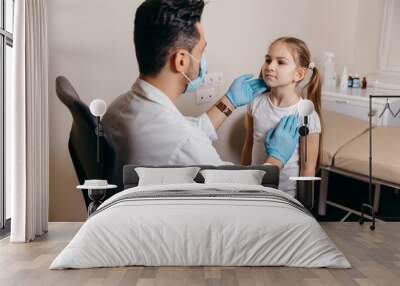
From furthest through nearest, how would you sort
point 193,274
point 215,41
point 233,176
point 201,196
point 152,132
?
point 215,41 < point 152,132 < point 233,176 < point 201,196 < point 193,274

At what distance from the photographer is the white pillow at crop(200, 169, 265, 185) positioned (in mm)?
5062

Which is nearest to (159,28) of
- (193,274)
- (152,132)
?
(152,132)

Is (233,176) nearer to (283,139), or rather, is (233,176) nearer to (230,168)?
(230,168)

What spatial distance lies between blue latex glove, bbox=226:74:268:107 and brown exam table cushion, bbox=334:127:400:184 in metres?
Answer: 1.04

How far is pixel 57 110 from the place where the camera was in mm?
5434

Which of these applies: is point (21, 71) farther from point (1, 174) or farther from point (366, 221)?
point (366, 221)

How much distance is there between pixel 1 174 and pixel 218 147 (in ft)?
6.84

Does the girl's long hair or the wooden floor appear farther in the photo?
the girl's long hair

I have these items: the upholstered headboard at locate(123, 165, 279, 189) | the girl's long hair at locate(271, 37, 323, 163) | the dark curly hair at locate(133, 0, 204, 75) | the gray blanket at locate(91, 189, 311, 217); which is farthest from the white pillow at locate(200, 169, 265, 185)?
the dark curly hair at locate(133, 0, 204, 75)

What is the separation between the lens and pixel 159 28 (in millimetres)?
5316

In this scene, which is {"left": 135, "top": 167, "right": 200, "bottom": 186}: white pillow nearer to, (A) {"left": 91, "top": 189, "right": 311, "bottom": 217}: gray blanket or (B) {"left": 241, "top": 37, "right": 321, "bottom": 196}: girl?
(B) {"left": 241, "top": 37, "right": 321, "bottom": 196}: girl

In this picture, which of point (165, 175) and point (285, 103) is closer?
point (165, 175)

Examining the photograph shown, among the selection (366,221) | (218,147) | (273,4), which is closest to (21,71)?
(218,147)

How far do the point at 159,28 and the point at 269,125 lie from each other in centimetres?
147
